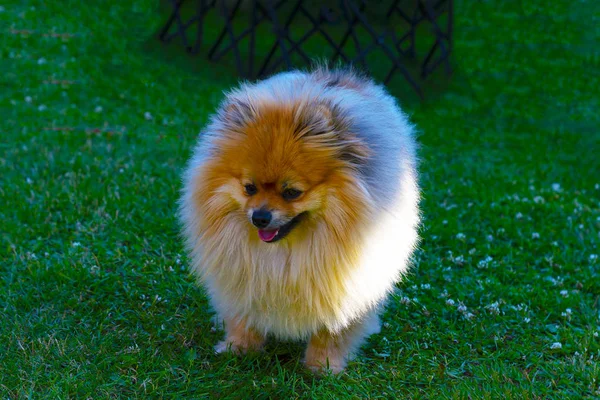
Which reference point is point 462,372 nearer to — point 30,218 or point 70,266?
point 70,266

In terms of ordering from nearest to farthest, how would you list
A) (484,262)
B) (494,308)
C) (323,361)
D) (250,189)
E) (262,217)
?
1. (262,217)
2. (250,189)
3. (323,361)
4. (494,308)
5. (484,262)

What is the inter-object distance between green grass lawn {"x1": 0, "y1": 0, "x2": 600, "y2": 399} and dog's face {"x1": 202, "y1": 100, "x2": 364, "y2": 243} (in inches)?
33.4

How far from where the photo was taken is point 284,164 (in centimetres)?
273

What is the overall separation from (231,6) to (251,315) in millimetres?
5950

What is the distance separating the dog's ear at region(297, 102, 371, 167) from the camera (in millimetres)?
2744

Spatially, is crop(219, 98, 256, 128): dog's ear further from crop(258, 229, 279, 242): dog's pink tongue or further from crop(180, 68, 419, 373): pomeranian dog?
crop(258, 229, 279, 242): dog's pink tongue

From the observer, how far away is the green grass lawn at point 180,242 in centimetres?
319

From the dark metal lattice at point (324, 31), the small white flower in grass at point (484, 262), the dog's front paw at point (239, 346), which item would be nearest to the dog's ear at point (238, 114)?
the dog's front paw at point (239, 346)

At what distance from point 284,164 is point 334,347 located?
40.2 inches

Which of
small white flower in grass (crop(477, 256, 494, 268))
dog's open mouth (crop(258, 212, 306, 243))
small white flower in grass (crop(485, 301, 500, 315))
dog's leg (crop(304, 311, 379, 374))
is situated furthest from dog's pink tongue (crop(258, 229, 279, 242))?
small white flower in grass (crop(477, 256, 494, 268))

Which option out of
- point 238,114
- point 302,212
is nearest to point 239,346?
point 302,212

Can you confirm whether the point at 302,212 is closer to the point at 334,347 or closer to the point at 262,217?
the point at 262,217

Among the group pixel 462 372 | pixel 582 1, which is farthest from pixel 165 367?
pixel 582 1

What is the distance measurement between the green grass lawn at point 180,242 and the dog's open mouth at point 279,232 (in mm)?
704
